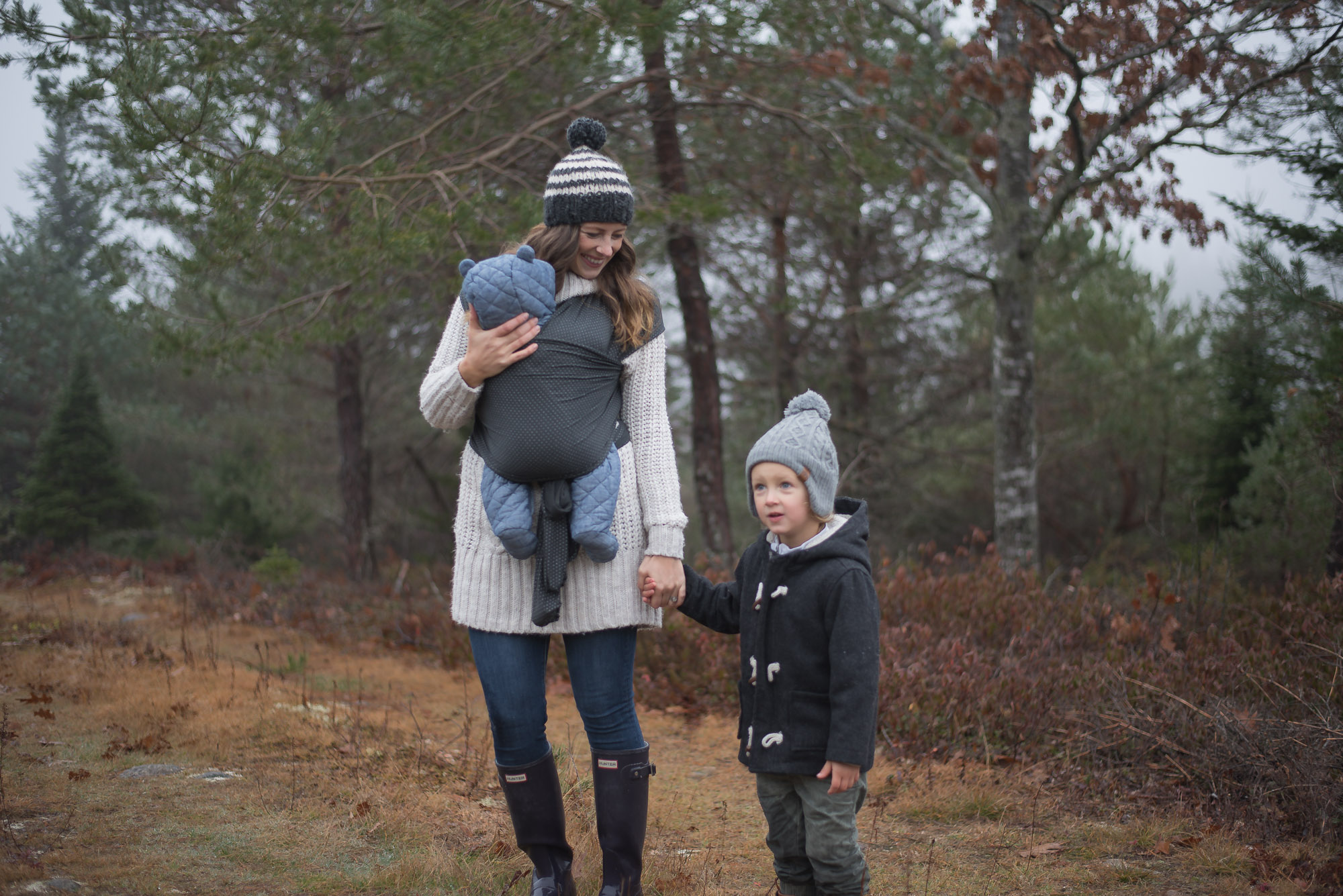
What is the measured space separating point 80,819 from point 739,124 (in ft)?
23.4

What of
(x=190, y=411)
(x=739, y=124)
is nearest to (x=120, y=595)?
(x=739, y=124)

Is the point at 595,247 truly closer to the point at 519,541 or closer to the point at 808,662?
the point at 519,541

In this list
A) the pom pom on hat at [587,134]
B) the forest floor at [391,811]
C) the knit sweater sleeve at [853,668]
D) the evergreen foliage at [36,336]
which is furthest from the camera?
the evergreen foliage at [36,336]

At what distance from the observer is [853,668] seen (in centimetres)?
229

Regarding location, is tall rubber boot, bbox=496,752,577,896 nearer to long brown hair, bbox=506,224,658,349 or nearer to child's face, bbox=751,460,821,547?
child's face, bbox=751,460,821,547

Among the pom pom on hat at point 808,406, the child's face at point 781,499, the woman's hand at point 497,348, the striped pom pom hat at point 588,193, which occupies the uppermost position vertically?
the striped pom pom hat at point 588,193

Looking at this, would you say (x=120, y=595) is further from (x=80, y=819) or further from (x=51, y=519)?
(x=80, y=819)

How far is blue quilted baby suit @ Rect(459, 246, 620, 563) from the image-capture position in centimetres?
236

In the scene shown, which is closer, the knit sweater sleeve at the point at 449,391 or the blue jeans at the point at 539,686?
the knit sweater sleeve at the point at 449,391

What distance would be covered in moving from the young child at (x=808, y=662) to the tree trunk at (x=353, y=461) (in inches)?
389

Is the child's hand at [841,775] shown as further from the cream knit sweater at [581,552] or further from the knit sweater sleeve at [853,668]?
the cream knit sweater at [581,552]

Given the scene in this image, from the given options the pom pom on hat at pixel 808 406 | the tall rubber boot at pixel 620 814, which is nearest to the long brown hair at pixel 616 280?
the pom pom on hat at pixel 808 406

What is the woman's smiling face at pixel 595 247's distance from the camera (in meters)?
2.52

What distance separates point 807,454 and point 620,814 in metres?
1.09
